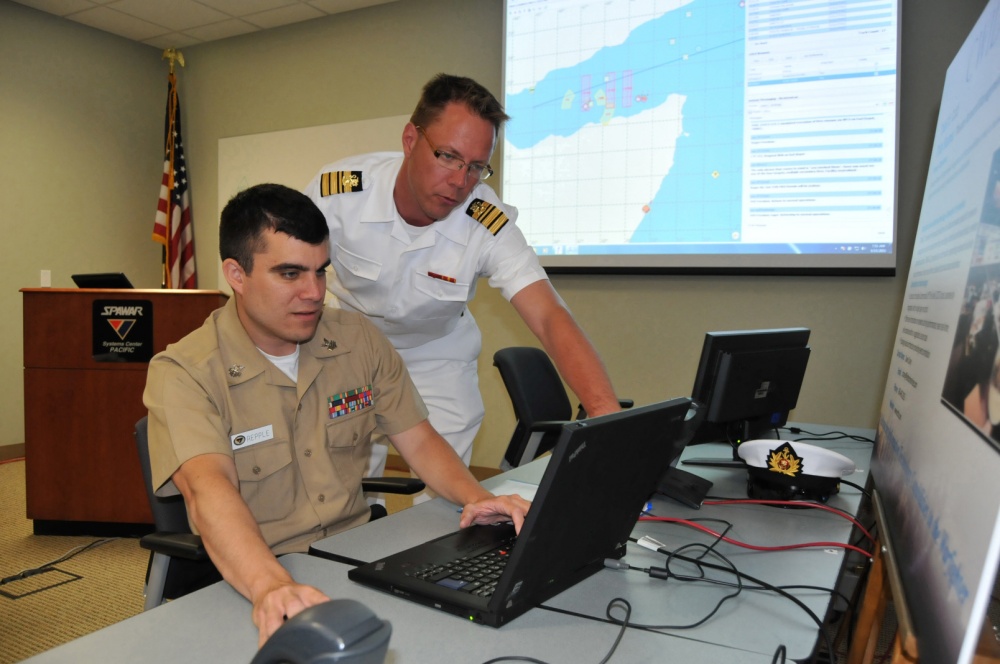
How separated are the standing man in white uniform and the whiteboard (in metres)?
2.41

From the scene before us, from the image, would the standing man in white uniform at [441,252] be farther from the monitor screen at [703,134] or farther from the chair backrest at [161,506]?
the monitor screen at [703,134]

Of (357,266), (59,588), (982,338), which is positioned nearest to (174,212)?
(59,588)

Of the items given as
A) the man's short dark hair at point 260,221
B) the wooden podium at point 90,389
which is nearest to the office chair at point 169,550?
the man's short dark hair at point 260,221

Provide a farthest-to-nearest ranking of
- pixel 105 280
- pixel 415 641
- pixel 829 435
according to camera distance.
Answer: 1. pixel 105 280
2. pixel 829 435
3. pixel 415 641

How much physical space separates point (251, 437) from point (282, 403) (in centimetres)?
9

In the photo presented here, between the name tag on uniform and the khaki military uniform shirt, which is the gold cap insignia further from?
the name tag on uniform

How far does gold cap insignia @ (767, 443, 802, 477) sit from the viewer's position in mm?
1603

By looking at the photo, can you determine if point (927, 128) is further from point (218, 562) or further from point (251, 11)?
point (251, 11)

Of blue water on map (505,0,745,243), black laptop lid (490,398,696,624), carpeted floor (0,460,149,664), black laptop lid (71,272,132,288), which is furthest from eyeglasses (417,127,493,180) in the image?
black laptop lid (71,272,132,288)

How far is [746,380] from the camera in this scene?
190cm

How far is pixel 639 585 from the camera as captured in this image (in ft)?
3.59

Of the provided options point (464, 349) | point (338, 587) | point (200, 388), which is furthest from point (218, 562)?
point (464, 349)

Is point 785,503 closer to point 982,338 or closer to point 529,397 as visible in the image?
point 982,338

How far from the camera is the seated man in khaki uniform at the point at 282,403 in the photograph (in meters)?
1.30
